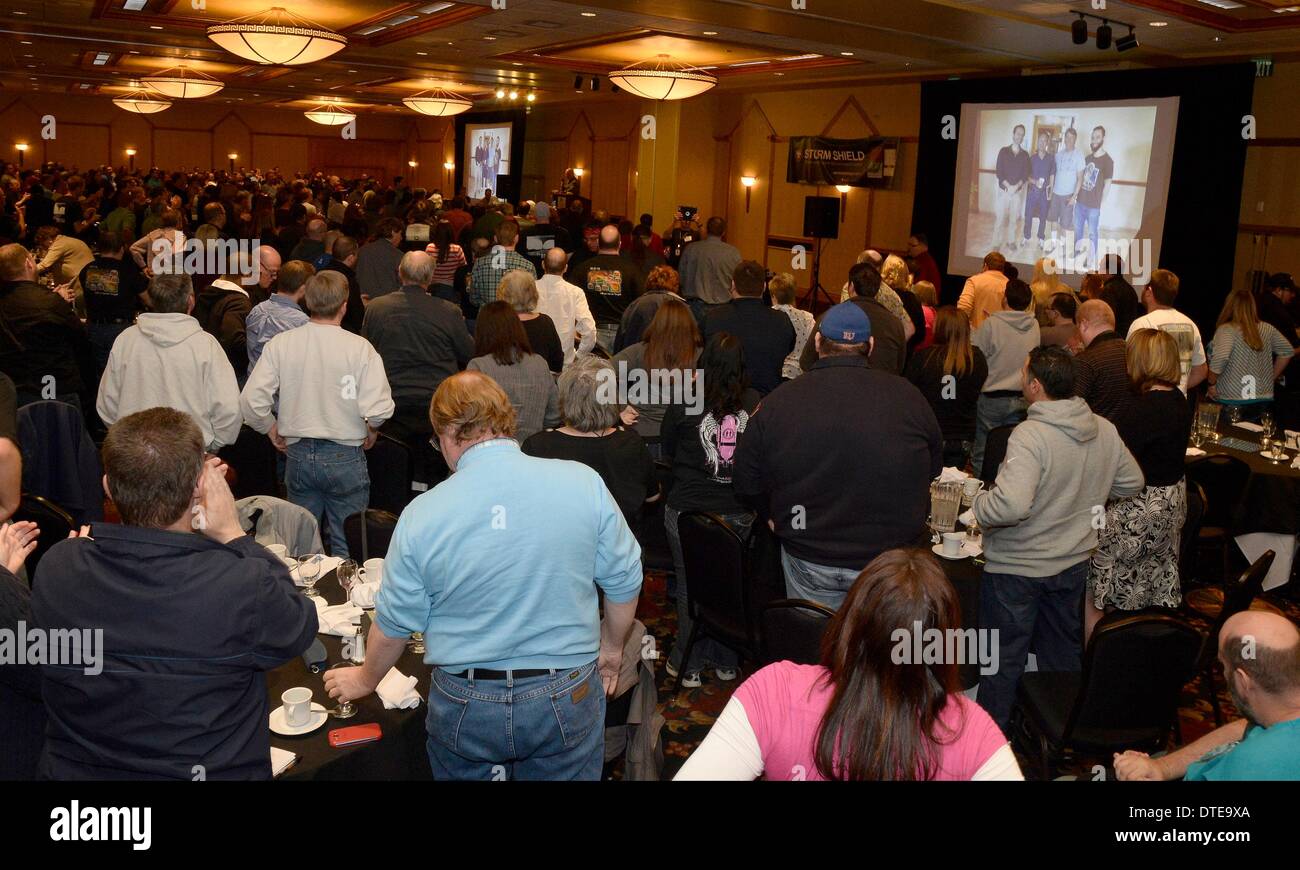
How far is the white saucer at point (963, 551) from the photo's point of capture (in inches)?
153

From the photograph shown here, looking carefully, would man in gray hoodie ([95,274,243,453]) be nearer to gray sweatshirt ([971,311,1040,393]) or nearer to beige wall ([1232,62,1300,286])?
gray sweatshirt ([971,311,1040,393])

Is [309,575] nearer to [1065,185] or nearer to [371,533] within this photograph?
[371,533]

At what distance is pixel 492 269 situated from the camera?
7.21 m

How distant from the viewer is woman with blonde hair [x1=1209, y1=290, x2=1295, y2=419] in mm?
6379

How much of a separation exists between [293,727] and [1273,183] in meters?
11.0

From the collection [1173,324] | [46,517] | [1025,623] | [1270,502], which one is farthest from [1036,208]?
[46,517]

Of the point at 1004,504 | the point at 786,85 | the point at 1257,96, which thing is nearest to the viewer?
the point at 1004,504

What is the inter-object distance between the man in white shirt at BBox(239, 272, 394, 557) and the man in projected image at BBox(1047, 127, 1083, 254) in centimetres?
880
